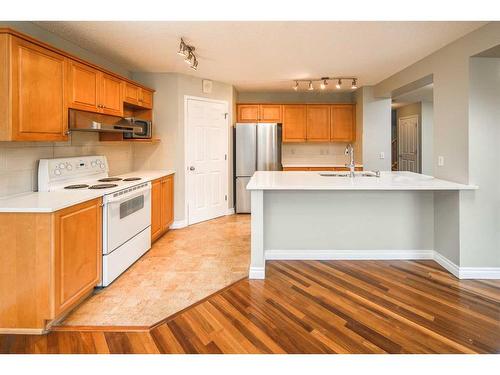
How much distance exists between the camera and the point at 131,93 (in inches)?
165

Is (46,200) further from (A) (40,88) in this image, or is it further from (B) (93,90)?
(B) (93,90)

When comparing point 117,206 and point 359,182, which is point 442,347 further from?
point 117,206

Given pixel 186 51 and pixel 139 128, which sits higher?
pixel 186 51

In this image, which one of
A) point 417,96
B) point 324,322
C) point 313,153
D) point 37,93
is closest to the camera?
point 324,322

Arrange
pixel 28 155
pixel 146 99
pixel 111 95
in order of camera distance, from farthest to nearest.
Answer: pixel 146 99
pixel 111 95
pixel 28 155

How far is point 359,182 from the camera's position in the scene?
316 centimetres

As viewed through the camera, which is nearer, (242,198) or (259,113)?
(242,198)

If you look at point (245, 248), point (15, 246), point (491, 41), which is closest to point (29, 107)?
point (15, 246)

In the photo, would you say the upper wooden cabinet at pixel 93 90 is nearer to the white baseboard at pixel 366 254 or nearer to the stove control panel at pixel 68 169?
the stove control panel at pixel 68 169

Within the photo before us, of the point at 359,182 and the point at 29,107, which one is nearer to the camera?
the point at 29,107

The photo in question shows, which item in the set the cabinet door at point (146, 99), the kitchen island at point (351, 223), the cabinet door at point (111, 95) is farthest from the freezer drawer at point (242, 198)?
the cabinet door at point (111, 95)

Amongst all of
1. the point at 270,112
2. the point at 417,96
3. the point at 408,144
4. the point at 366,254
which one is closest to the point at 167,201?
the point at 366,254

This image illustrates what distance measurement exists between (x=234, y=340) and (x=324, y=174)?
2.43 metres

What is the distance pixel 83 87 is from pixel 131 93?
111 centimetres
